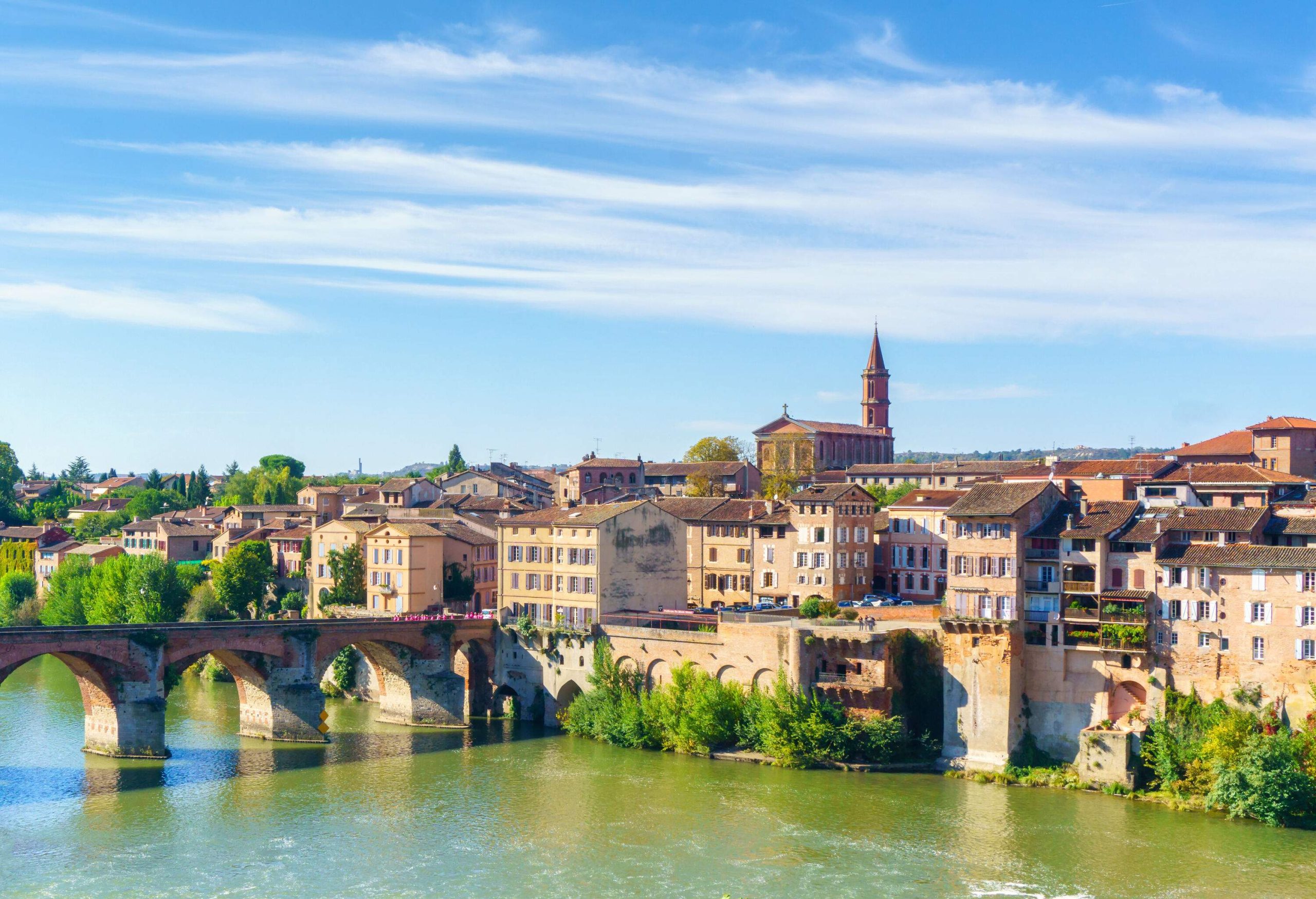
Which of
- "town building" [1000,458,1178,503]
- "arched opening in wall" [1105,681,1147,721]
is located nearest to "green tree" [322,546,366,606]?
"town building" [1000,458,1178,503]

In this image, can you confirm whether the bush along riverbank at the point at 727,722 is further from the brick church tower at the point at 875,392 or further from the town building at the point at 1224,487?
the brick church tower at the point at 875,392

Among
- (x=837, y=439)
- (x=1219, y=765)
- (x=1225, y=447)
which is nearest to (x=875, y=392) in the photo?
(x=837, y=439)

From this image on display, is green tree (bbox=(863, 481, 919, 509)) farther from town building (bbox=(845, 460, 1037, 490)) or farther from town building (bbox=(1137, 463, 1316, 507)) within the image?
town building (bbox=(1137, 463, 1316, 507))

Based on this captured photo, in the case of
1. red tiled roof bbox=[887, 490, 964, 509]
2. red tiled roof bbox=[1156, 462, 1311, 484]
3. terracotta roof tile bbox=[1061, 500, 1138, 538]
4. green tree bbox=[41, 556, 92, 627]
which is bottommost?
green tree bbox=[41, 556, 92, 627]

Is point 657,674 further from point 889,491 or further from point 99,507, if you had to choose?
point 99,507

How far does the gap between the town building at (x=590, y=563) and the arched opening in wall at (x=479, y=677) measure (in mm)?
2369

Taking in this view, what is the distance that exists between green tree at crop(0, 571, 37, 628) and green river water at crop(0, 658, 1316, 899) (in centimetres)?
4868

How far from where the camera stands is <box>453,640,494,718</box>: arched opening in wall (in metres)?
72.8

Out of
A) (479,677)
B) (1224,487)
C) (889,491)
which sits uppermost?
(889,491)

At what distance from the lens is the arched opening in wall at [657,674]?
66062 millimetres

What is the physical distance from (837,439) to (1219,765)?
8095 centimetres

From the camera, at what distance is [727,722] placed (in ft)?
203

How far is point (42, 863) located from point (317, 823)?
926 centimetres

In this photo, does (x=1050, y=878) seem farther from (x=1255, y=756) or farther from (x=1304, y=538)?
(x=1304, y=538)
